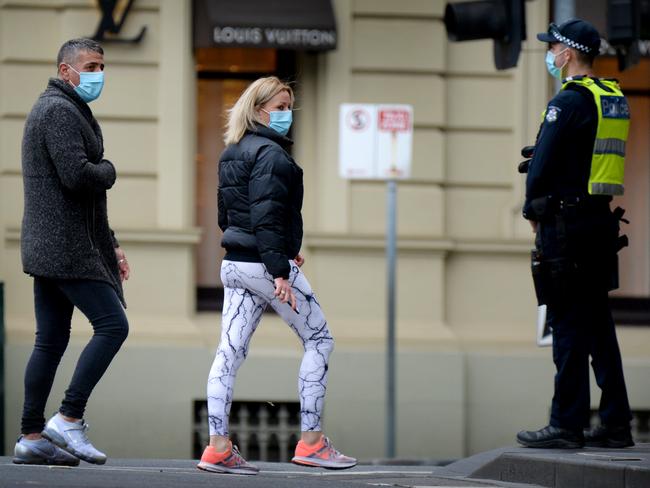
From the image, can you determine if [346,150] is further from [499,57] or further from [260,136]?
[260,136]

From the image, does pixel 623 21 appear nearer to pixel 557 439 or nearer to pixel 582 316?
pixel 582 316

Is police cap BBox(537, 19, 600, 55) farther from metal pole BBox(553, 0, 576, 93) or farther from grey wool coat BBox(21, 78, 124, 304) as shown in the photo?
grey wool coat BBox(21, 78, 124, 304)

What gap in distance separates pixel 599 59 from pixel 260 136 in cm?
654

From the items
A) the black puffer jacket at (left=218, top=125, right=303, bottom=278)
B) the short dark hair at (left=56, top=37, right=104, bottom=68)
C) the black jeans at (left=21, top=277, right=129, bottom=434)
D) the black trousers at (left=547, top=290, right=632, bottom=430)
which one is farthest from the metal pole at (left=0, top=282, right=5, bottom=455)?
the black trousers at (left=547, top=290, right=632, bottom=430)

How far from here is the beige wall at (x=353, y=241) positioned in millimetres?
12125

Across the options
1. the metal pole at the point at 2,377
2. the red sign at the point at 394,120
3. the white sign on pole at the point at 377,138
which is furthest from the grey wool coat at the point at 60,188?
the metal pole at the point at 2,377

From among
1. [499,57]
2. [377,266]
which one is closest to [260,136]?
[499,57]

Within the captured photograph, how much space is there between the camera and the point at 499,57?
9.67 m

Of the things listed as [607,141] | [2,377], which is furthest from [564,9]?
[2,377]

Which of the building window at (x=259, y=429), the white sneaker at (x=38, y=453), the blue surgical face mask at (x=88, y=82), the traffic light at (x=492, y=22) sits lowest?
the building window at (x=259, y=429)

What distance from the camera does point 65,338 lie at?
711cm

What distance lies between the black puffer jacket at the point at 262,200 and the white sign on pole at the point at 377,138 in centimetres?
443

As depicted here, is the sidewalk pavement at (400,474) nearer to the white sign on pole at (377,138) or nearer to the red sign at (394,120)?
the white sign on pole at (377,138)

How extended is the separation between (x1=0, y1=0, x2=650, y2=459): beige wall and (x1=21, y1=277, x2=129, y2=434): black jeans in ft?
16.3
